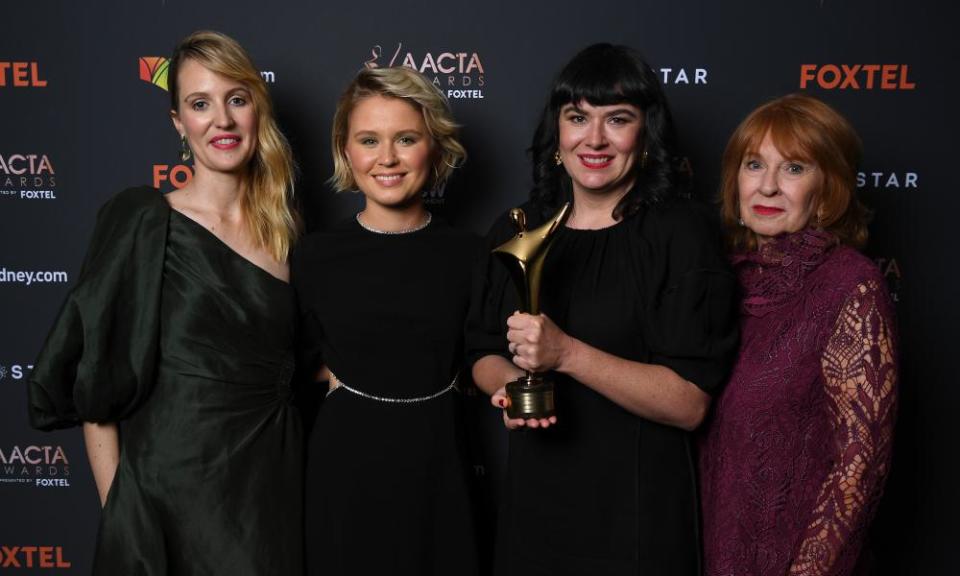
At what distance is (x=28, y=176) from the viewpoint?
235 cm

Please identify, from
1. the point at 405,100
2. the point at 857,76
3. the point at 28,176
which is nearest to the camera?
the point at 405,100

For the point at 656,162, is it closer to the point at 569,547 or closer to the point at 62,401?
the point at 569,547

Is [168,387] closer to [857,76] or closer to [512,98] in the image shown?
[512,98]

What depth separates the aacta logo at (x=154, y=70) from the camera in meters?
2.27

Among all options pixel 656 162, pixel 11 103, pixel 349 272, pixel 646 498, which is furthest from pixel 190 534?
pixel 11 103

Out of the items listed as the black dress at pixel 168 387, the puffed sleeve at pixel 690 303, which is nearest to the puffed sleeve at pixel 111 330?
the black dress at pixel 168 387

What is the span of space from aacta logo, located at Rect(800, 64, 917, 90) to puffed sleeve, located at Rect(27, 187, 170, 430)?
1809 mm

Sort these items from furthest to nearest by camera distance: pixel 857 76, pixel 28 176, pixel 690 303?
pixel 28 176
pixel 857 76
pixel 690 303

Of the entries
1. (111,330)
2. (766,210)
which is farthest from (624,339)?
(111,330)

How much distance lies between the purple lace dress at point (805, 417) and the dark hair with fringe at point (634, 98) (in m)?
0.26

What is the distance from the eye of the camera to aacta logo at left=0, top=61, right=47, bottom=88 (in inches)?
90.7

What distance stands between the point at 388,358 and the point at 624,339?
22.4 inches

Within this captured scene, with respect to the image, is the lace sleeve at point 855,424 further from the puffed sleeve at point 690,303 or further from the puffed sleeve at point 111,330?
the puffed sleeve at point 111,330

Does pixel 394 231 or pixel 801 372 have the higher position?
pixel 394 231
